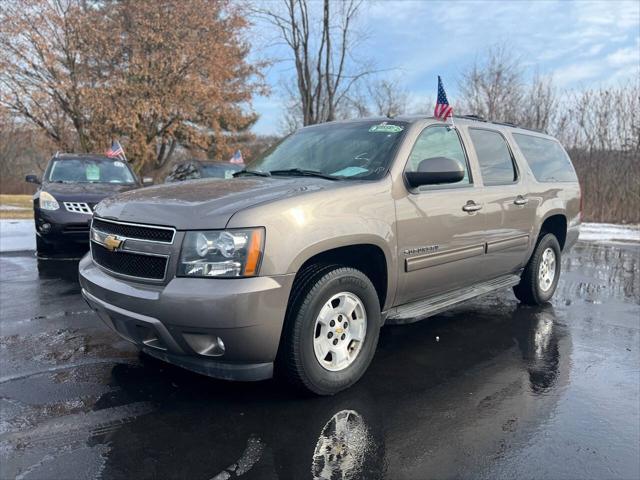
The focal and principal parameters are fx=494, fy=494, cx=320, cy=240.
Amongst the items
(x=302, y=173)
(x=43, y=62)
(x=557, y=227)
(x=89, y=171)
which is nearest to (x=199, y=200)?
(x=302, y=173)

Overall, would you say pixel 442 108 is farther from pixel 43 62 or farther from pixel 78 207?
pixel 43 62

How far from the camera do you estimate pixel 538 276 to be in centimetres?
546

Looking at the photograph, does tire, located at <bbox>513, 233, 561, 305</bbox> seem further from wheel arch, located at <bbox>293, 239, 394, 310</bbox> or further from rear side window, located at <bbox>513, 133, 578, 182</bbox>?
wheel arch, located at <bbox>293, 239, 394, 310</bbox>

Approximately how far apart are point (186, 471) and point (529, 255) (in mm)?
4147

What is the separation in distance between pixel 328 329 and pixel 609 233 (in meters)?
12.2

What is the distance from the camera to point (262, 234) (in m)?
2.75

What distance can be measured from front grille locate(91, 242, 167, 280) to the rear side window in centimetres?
393

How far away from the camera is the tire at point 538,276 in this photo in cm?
538

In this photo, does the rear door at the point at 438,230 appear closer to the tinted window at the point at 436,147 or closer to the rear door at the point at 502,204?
the tinted window at the point at 436,147

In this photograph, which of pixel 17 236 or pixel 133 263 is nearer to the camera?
pixel 133 263

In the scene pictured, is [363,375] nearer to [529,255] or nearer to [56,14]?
[529,255]

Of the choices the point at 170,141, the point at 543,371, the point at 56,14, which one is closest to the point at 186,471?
the point at 543,371

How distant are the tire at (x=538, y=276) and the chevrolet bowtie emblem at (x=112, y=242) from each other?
4209 millimetres

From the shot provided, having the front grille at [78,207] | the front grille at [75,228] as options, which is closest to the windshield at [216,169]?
the front grille at [78,207]
